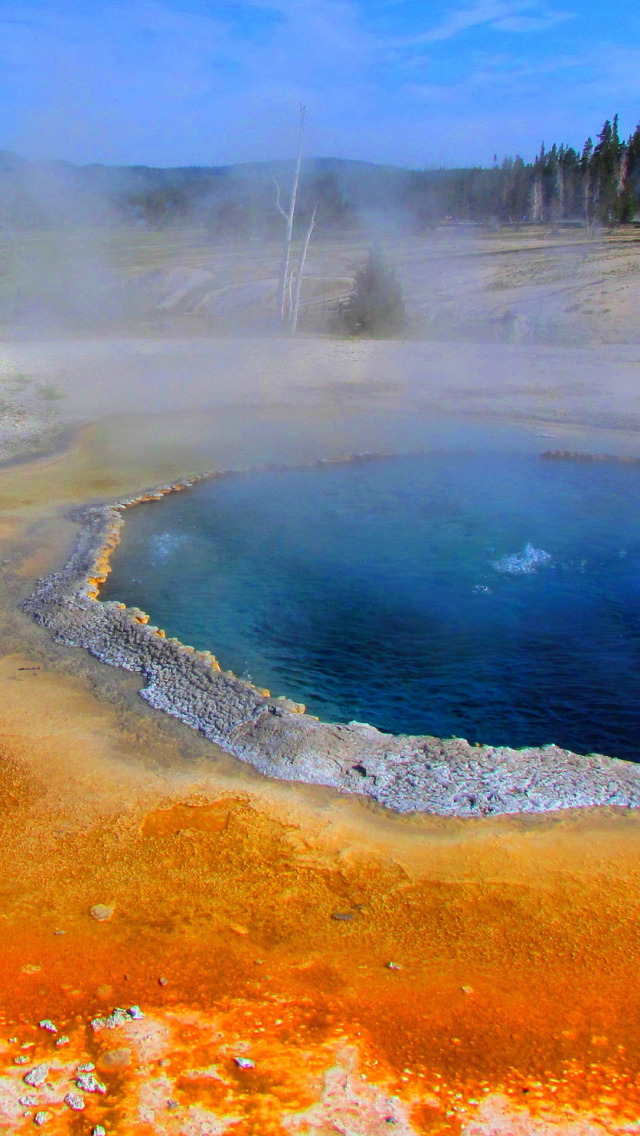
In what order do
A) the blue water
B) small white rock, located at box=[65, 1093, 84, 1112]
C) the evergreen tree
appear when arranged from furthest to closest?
the evergreen tree
the blue water
small white rock, located at box=[65, 1093, 84, 1112]

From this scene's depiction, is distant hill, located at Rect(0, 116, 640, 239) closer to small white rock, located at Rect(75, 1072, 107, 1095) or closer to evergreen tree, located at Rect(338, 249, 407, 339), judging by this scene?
evergreen tree, located at Rect(338, 249, 407, 339)

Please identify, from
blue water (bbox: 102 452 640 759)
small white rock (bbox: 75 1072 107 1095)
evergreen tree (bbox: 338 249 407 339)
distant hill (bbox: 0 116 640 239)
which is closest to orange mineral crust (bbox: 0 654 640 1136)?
small white rock (bbox: 75 1072 107 1095)

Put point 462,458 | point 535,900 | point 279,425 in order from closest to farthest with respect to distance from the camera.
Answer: point 535,900 → point 462,458 → point 279,425

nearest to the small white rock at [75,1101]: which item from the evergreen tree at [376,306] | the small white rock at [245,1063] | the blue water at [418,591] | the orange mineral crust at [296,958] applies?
the orange mineral crust at [296,958]

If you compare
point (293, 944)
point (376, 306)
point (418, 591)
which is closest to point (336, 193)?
point (376, 306)

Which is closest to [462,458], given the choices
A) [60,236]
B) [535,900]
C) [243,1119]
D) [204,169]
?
[535,900]

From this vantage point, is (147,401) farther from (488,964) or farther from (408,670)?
(488,964)
